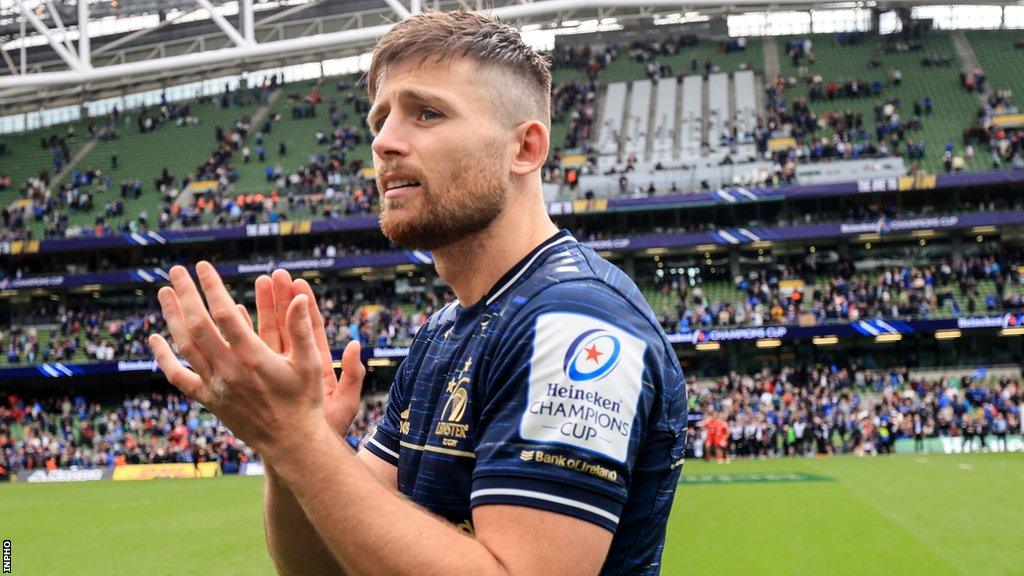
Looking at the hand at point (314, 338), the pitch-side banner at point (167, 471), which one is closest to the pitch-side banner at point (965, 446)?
the pitch-side banner at point (167, 471)

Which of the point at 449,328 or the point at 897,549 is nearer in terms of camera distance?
the point at 449,328

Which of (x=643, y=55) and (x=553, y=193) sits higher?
(x=643, y=55)

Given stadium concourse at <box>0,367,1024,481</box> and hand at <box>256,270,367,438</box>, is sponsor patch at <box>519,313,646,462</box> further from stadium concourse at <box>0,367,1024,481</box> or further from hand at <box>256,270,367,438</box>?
stadium concourse at <box>0,367,1024,481</box>

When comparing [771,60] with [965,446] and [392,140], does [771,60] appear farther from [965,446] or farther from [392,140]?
[392,140]

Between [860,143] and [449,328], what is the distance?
1988 inches

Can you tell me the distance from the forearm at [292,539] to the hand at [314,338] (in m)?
0.24

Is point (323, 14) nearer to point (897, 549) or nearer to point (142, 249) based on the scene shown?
point (142, 249)

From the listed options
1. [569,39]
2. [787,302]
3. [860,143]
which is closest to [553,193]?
[787,302]

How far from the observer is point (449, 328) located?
9.32 feet

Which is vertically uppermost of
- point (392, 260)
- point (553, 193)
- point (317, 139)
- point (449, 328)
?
point (317, 139)

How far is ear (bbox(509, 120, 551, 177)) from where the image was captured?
2639 mm

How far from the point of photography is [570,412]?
2.08 m

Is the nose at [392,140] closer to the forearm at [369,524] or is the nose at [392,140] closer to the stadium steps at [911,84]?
the forearm at [369,524]

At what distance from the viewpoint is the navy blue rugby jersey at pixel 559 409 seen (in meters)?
2.07
